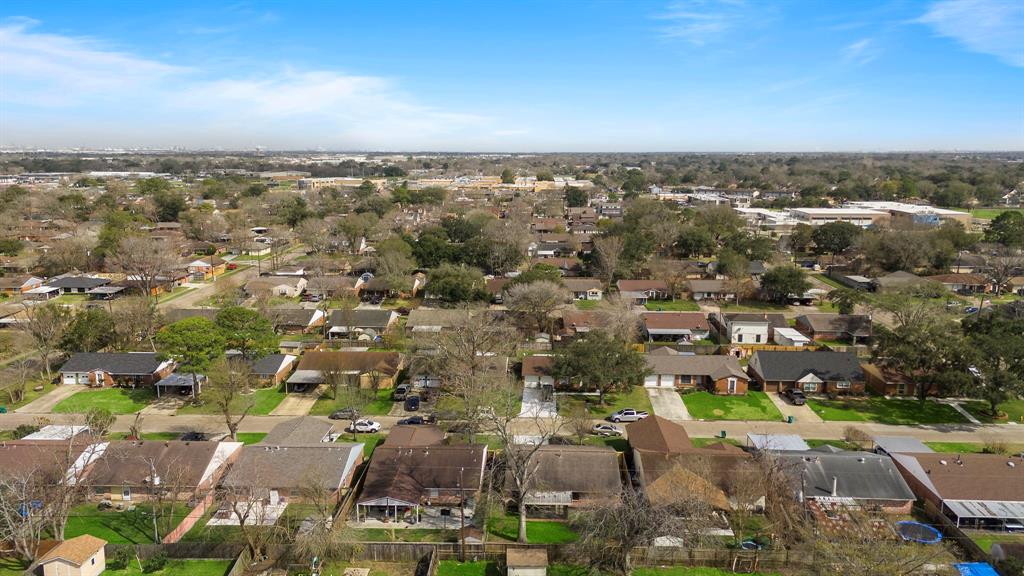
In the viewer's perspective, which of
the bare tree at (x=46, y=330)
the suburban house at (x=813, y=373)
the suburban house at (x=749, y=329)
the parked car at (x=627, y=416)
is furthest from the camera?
the suburban house at (x=749, y=329)

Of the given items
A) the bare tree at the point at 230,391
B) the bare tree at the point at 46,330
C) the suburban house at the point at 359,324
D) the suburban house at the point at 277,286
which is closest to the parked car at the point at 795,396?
the suburban house at the point at 359,324

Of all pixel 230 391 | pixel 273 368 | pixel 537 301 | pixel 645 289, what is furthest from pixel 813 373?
pixel 273 368

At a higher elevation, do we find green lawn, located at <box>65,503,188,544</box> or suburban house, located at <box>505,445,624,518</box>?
suburban house, located at <box>505,445,624,518</box>

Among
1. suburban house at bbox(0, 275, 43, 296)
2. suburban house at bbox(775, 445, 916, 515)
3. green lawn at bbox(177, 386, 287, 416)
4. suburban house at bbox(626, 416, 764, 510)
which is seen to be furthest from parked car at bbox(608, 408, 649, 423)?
suburban house at bbox(0, 275, 43, 296)

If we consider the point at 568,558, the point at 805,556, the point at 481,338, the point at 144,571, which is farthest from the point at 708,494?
the point at 144,571

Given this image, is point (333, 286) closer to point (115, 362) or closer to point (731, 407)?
point (115, 362)

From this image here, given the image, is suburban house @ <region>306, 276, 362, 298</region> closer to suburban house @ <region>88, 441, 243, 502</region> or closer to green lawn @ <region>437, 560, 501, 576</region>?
suburban house @ <region>88, 441, 243, 502</region>

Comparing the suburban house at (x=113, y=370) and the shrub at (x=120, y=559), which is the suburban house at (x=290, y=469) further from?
the suburban house at (x=113, y=370)

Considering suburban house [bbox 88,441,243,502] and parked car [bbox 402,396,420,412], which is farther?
parked car [bbox 402,396,420,412]
